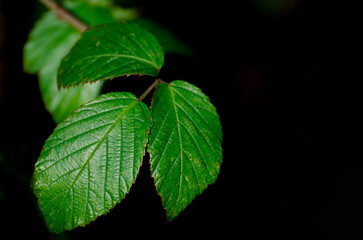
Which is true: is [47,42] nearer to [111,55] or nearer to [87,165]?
[111,55]

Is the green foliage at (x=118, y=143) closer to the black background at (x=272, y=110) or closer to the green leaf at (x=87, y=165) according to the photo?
the green leaf at (x=87, y=165)

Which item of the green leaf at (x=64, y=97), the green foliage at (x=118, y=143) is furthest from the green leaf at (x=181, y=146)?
the green leaf at (x=64, y=97)

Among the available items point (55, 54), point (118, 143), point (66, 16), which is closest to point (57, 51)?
point (55, 54)

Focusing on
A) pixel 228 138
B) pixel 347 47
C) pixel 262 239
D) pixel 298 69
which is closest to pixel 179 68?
pixel 228 138

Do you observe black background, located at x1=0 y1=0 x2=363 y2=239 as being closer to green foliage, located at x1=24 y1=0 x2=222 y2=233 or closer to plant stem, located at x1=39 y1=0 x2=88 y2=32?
plant stem, located at x1=39 y1=0 x2=88 y2=32

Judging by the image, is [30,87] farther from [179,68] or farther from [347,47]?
[347,47]
